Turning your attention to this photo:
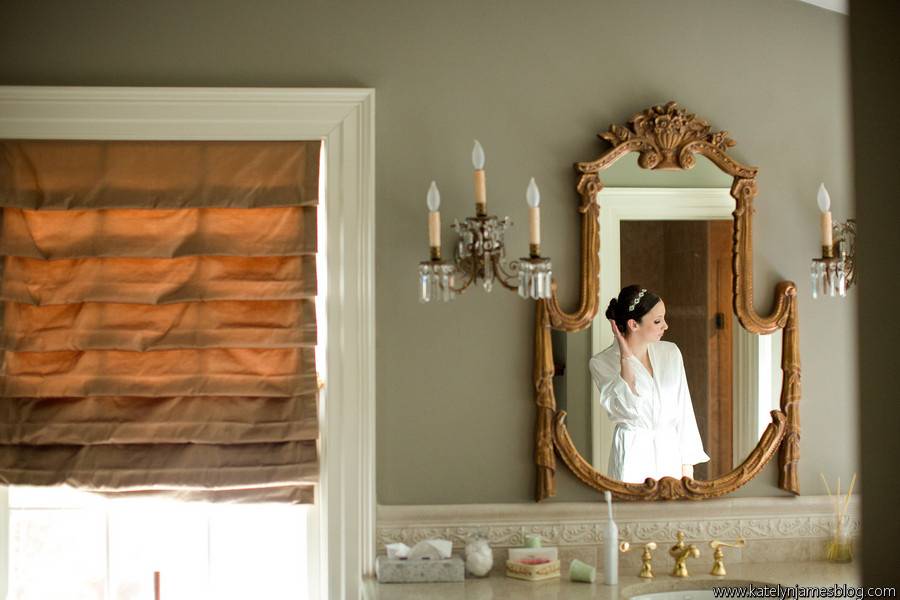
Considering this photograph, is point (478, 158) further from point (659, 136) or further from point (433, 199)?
point (659, 136)

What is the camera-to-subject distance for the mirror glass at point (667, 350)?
9.00 ft

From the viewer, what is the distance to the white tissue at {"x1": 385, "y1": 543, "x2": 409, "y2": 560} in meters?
2.59

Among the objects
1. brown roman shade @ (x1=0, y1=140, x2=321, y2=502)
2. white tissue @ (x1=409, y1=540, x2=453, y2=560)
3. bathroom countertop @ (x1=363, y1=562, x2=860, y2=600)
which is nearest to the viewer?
bathroom countertop @ (x1=363, y1=562, x2=860, y2=600)

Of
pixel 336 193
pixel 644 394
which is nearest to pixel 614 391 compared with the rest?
pixel 644 394

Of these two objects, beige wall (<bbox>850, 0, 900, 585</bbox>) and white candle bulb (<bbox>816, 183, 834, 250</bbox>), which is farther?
white candle bulb (<bbox>816, 183, 834, 250</bbox>)

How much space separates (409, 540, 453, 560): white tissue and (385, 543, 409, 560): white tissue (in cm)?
2

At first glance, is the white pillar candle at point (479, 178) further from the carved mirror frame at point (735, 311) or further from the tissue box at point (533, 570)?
the tissue box at point (533, 570)

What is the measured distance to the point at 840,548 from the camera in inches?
110

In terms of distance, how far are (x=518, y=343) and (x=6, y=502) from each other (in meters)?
1.62

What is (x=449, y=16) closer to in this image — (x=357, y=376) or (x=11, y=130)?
(x=357, y=376)

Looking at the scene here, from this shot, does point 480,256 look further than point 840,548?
No

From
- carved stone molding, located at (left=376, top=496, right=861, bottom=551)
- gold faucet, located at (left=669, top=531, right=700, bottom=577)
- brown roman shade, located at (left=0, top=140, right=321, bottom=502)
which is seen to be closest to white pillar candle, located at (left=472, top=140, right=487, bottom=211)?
Result: brown roman shade, located at (left=0, top=140, right=321, bottom=502)

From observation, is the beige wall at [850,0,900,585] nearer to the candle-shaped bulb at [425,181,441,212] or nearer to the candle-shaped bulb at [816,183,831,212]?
the candle-shaped bulb at [425,181,441,212]

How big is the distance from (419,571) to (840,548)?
4.26ft
